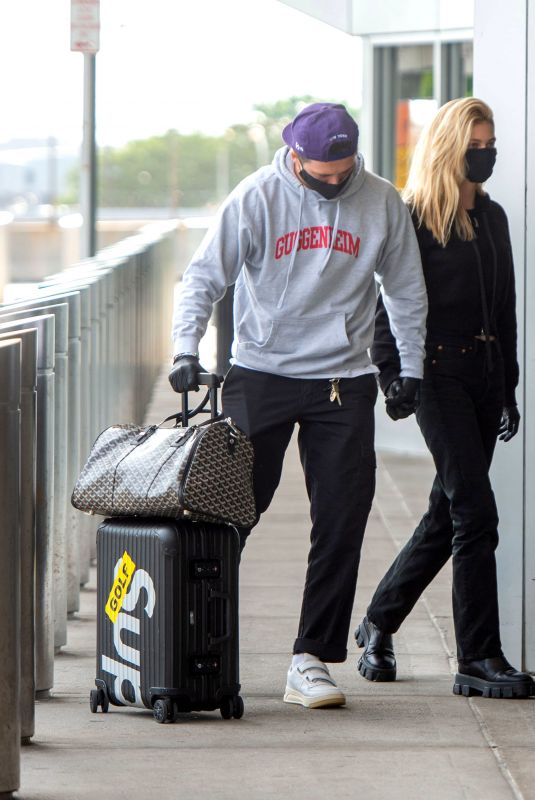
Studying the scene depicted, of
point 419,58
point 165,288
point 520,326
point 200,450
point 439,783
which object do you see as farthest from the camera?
point 165,288

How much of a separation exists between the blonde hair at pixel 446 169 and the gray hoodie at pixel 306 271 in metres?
0.14

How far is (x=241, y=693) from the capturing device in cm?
486

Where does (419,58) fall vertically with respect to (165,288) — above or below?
above

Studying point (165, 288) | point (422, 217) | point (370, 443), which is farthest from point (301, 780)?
point (165, 288)

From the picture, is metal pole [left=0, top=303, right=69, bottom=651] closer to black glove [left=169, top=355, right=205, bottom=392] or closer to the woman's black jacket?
black glove [left=169, top=355, right=205, bottom=392]

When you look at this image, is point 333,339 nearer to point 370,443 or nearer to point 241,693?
point 370,443

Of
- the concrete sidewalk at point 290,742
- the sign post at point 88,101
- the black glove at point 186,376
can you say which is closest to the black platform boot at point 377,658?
the concrete sidewalk at point 290,742

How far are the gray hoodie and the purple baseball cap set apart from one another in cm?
13

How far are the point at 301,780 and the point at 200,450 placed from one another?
964 millimetres

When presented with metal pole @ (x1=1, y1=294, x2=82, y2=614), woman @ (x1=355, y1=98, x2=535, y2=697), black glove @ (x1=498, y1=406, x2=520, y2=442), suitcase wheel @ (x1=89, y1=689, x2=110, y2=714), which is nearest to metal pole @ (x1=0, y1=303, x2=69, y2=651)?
metal pole @ (x1=1, y1=294, x2=82, y2=614)

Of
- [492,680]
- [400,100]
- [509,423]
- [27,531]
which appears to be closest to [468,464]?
[509,423]

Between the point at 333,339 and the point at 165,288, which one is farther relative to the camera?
the point at 165,288

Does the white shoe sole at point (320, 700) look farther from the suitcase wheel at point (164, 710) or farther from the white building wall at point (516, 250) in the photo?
the white building wall at point (516, 250)

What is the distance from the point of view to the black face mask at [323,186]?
456 centimetres
